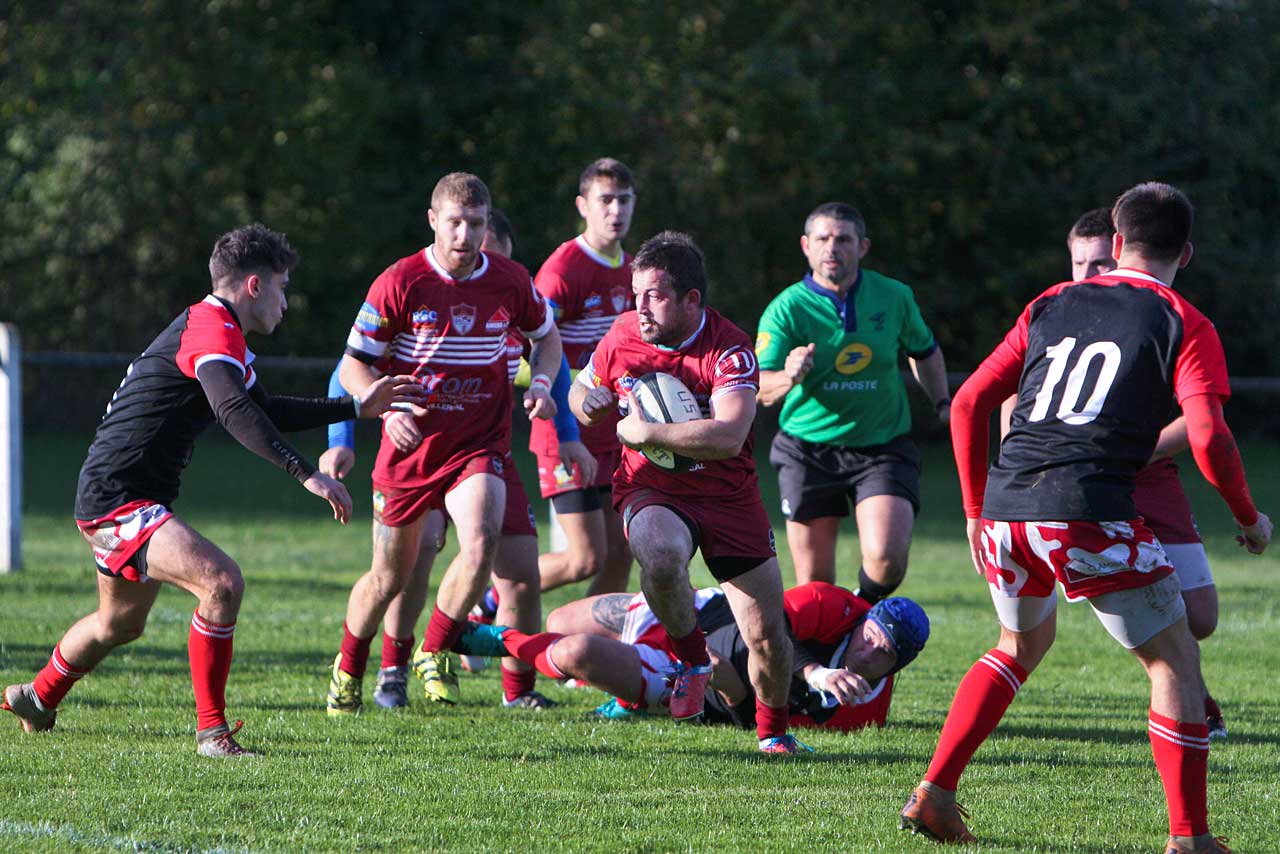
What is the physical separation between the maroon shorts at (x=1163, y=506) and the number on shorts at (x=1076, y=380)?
1.88 meters

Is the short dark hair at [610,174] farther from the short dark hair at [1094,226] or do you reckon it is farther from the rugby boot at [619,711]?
the rugby boot at [619,711]

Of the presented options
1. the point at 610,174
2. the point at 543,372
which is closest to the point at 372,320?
the point at 543,372

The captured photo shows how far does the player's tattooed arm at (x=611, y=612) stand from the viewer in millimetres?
6820

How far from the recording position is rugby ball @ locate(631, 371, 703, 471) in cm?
567

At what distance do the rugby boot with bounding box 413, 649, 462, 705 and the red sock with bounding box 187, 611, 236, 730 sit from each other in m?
1.29

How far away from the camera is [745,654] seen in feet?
20.9

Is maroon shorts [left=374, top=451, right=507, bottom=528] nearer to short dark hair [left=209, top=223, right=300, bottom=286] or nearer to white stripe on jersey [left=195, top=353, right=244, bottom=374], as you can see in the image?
short dark hair [left=209, top=223, right=300, bottom=286]

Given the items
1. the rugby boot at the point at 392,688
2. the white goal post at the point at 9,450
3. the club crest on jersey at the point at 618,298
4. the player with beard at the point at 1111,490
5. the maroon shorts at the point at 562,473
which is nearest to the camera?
the player with beard at the point at 1111,490

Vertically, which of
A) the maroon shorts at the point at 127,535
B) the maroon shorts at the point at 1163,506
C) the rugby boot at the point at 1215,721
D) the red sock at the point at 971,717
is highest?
the maroon shorts at the point at 1163,506

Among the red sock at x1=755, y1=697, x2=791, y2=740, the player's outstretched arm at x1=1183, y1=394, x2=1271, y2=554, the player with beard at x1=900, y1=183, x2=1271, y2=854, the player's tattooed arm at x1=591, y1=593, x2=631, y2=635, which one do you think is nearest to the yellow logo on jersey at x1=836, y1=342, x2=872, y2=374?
the player's tattooed arm at x1=591, y1=593, x2=631, y2=635

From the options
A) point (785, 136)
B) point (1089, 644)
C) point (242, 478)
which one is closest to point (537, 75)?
point (785, 136)

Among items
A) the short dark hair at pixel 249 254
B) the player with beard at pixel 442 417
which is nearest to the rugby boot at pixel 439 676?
the player with beard at pixel 442 417

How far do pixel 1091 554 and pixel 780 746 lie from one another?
190cm

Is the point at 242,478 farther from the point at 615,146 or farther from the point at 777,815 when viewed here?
the point at 777,815
